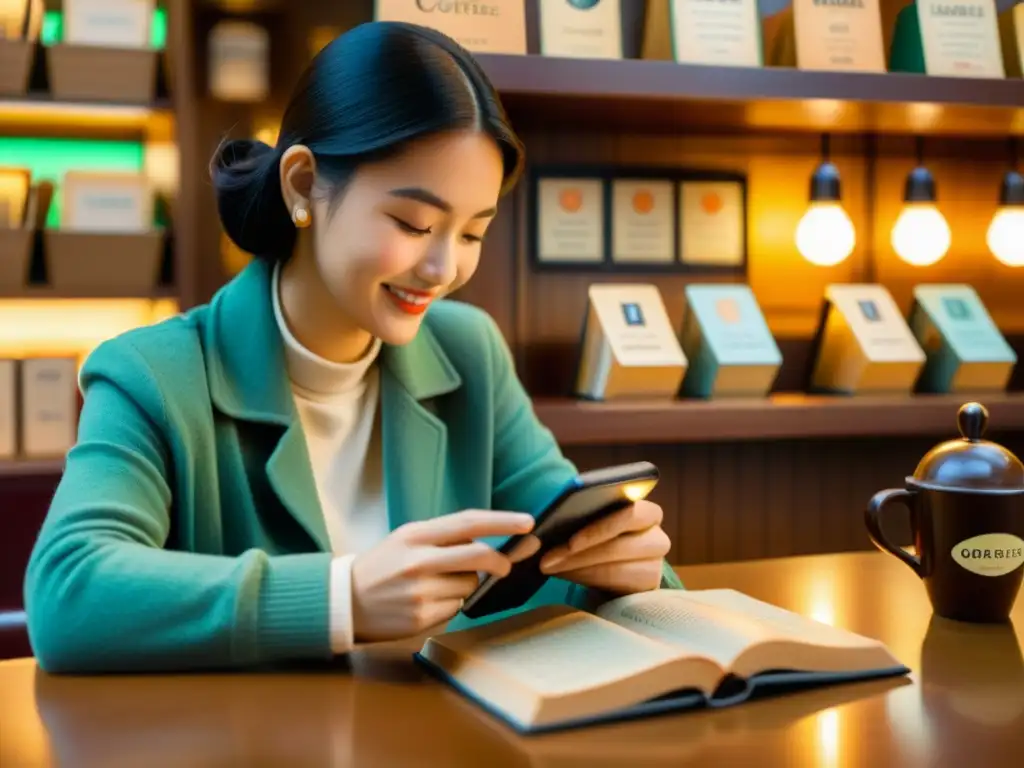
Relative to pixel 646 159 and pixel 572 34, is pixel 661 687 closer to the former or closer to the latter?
pixel 572 34

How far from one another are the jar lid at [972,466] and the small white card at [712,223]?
1.53m

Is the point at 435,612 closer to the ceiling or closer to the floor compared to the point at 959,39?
closer to the floor

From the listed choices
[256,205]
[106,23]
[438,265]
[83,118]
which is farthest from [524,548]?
[83,118]

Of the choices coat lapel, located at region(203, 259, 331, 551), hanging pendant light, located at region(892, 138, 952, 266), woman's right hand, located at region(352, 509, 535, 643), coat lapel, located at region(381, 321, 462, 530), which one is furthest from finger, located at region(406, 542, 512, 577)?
hanging pendant light, located at region(892, 138, 952, 266)

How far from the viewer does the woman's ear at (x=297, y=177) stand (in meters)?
1.31

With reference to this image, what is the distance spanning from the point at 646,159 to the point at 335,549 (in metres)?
1.50

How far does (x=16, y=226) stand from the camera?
2.32m

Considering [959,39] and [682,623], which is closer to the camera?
Answer: [682,623]

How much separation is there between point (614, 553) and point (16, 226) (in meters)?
1.68

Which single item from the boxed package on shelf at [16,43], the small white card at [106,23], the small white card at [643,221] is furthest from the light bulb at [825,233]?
the boxed package on shelf at [16,43]

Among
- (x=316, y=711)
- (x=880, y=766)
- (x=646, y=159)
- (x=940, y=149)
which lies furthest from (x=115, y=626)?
(x=940, y=149)

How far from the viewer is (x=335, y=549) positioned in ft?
4.54

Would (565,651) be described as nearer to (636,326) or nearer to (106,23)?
(636,326)

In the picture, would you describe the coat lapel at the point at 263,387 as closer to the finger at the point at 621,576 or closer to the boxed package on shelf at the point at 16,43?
the finger at the point at 621,576
